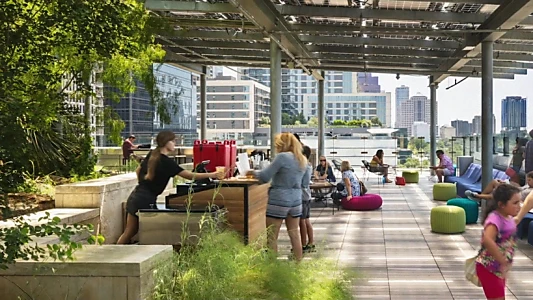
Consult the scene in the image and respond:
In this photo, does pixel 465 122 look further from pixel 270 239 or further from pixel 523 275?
pixel 270 239

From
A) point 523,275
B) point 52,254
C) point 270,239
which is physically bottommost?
point 523,275

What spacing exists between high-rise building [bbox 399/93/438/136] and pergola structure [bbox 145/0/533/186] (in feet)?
19.6

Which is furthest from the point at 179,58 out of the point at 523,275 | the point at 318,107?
the point at 523,275

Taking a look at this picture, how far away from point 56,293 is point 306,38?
1437 centimetres

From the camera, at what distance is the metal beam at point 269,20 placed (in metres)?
11.6

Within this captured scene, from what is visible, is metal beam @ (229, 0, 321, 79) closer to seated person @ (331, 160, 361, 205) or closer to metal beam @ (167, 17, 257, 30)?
metal beam @ (167, 17, 257, 30)

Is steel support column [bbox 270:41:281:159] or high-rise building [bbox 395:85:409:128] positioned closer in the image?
steel support column [bbox 270:41:281:159]

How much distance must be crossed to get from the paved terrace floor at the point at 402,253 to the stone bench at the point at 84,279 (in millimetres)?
1566

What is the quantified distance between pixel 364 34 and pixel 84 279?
13.3 metres

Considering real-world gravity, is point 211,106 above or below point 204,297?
above

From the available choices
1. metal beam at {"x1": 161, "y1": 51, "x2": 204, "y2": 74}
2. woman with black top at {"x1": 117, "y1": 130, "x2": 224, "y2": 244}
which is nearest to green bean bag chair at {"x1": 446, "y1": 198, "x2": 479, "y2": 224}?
woman with black top at {"x1": 117, "y1": 130, "x2": 224, "y2": 244}

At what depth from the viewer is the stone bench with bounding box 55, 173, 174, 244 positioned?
6898mm

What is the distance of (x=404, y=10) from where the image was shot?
13117 millimetres

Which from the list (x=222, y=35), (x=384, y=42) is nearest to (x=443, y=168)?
(x=384, y=42)
